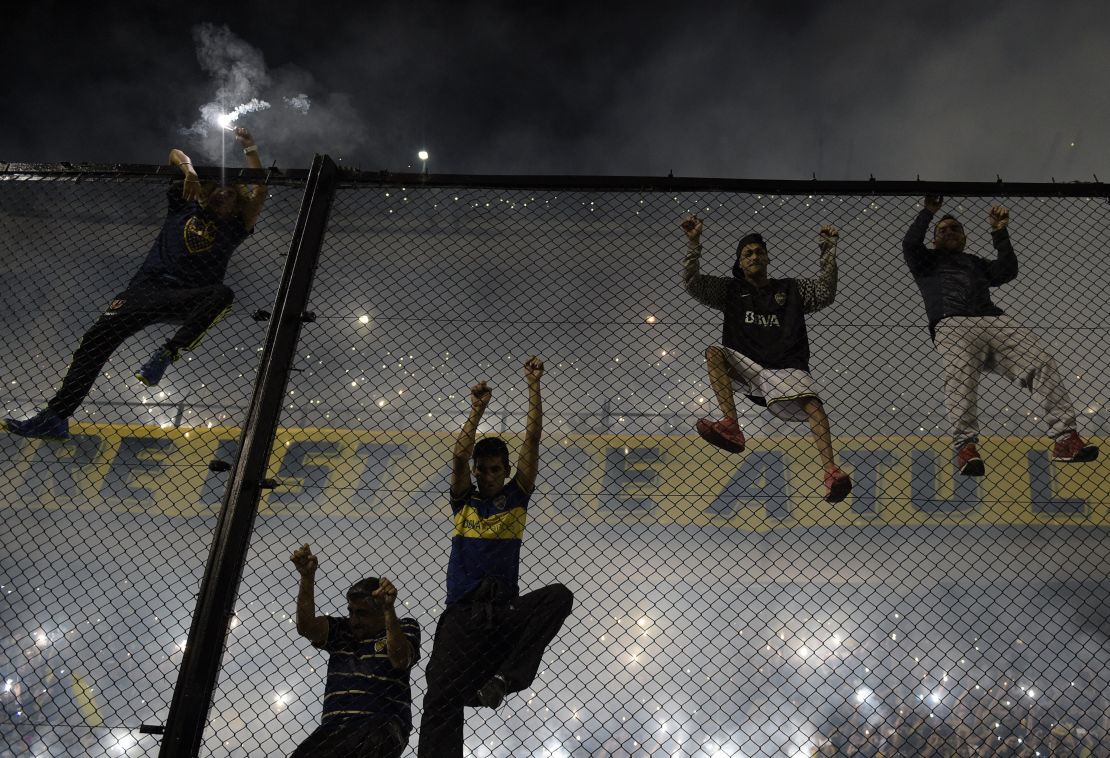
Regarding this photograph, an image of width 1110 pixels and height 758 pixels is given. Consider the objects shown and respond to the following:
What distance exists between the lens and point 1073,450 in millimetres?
2990

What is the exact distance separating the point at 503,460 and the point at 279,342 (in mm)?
1081

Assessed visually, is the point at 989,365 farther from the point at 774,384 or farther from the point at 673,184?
the point at 673,184

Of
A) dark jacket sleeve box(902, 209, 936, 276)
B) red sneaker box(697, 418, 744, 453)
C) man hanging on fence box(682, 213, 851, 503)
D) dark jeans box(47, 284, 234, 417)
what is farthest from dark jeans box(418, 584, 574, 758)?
dark jacket sleeve box(902, 209, 936, 276)

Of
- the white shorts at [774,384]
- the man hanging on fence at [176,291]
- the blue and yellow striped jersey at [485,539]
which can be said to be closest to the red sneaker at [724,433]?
the white shorts at [774,384]

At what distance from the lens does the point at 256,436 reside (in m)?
2.28

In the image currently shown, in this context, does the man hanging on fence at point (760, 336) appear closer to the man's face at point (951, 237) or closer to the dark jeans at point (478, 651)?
the man's face at point (951, 237)

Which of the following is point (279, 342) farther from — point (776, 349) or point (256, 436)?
point (776, 349)

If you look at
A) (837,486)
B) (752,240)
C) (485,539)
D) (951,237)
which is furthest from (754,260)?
(485,539)

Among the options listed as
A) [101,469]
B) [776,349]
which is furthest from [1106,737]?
[101,469]

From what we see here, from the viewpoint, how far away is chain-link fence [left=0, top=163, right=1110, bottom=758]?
3.55 metres

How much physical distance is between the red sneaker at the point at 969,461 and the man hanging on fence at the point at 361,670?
7.94ft

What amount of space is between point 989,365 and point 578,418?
378 centimetres

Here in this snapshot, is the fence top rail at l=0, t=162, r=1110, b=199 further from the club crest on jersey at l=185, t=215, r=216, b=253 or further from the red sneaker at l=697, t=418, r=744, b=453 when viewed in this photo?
the red sneaker at l=697, t=418, r=744, b=453

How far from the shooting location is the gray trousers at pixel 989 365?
123 inches
